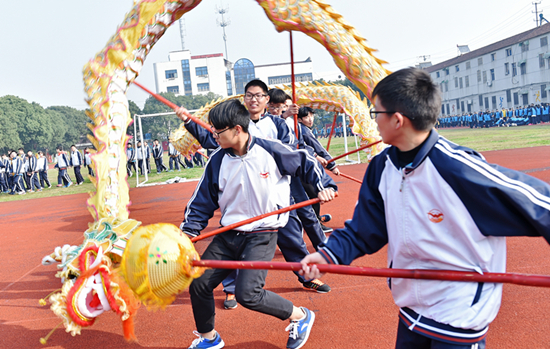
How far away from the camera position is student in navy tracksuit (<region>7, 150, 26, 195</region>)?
18.7 metres

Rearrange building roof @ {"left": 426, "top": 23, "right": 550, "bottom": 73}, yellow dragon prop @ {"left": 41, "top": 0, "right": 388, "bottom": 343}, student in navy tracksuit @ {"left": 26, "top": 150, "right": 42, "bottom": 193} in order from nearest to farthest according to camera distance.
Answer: yellow dragon prop @ {"left": 41, "top": 0, "right": 388, "bottom": 343}, student in navy tracksuit @ {"left": 26, "top": 150, "right": 42, "bottom": 193}, building roof @ {"left": 426, "top": 23, "right": 550, "bottom": 73}

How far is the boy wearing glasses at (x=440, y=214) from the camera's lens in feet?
5.03

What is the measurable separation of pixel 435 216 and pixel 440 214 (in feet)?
0.07

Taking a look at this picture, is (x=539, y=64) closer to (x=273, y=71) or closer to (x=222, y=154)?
(x=273, y=71)

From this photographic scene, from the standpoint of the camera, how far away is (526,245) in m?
4.89

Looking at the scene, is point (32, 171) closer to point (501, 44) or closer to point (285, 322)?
point (285, 322)

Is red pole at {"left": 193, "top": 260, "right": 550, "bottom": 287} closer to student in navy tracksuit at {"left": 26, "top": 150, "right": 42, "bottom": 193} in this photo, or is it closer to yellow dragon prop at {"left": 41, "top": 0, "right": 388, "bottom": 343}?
yellow dragon prop at {"left": 41, "top": 0, "right": 388, "bottom": 343}

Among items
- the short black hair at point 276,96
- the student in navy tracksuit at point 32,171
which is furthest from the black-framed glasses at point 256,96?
the student in navy tracksuit at point 32,171

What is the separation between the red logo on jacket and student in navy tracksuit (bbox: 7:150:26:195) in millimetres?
20564

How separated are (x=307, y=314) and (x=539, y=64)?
4131cm

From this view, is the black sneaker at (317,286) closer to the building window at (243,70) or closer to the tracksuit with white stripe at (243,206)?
the tracksuit with white stripe at (243,206)

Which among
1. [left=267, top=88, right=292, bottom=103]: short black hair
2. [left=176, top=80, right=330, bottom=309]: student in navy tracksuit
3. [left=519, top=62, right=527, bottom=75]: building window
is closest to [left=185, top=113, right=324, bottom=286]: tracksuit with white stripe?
[left=176, top=80, right=330, bottom=309]: student in navy tracksuit

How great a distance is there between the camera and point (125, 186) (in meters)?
3.47

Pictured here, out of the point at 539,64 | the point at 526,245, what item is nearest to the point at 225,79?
the point at 539,64
